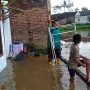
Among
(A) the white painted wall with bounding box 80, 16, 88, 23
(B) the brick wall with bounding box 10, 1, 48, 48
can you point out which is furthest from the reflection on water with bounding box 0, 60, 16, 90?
(A) the white painted wall with bounding box 80, 16, 88, 23

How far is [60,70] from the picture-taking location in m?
12.7

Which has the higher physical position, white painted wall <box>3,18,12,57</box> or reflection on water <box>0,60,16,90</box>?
white painted wall <box>3,18,12,57</box>

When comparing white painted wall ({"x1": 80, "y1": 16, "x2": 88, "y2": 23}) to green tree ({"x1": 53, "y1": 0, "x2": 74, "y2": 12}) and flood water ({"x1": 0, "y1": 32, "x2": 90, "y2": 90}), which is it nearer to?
green tree ({"x1": 53, "y1": 0, "x2": 74, "y2": 12})

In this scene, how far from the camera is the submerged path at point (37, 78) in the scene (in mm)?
10047

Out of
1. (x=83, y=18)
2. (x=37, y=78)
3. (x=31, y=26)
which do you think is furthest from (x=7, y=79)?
(x=83, y=18)

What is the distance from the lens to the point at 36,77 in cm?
1162

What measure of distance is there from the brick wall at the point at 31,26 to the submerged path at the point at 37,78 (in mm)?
3713

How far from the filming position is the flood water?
33.0 ft

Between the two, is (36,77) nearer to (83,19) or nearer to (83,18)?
(83,19)

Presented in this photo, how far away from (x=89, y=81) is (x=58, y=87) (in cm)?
85

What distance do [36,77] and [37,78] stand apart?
0.21m

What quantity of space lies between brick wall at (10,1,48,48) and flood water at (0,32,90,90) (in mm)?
3488

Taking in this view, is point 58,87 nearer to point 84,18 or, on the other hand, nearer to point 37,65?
point 37,65

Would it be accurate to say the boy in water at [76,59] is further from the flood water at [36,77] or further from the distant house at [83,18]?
the distant house at [83,18]
